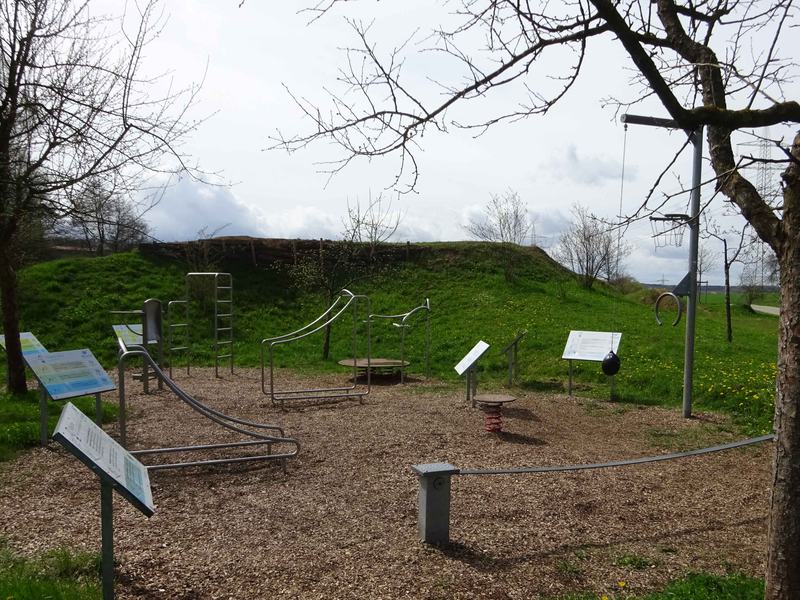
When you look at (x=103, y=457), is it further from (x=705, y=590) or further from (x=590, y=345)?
(x=590, y=345)

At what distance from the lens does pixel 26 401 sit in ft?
26.8

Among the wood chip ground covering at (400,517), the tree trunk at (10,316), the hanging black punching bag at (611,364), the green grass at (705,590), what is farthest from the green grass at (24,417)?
the hanging black punching bag at (611,364)

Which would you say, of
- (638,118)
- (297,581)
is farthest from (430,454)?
(638,118)

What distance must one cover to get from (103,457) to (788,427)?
3.10m

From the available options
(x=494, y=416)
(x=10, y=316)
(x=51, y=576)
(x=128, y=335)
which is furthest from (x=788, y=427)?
(x=128, y=335)

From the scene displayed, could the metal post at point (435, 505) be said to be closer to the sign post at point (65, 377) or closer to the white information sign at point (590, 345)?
the sign post at point (65, 377)

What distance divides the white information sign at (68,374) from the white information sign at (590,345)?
669 centimetres

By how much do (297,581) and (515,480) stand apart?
2.53 meters

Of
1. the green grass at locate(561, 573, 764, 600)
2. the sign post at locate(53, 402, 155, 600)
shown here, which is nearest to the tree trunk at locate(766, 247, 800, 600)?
the green grass at locate(561, 573, 764, 600)

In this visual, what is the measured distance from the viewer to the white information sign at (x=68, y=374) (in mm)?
5801

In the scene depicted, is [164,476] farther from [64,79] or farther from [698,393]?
[698,393]

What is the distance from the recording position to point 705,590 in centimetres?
322

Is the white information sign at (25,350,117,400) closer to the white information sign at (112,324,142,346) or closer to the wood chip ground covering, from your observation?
the wood chip ground covering

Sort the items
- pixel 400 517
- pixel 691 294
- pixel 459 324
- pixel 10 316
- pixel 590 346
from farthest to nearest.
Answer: pixel 459 324, pixel 590 346, pixel 691 294, pixel 10 316, pixel 400 517
